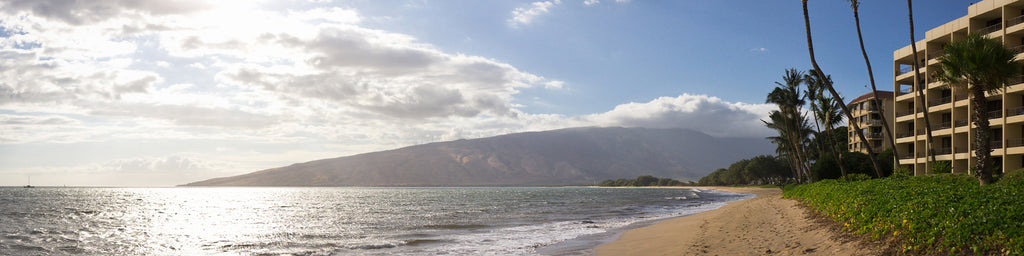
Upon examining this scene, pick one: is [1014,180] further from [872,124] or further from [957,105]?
[872,124]

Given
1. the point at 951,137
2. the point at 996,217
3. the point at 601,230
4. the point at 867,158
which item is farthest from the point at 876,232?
the point at 867,158

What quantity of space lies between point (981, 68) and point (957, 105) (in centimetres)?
3249

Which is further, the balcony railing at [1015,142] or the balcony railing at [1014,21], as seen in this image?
the balcony railing at [1015,142]

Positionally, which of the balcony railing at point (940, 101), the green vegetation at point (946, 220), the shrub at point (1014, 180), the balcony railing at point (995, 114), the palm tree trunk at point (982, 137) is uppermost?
the balcony railing at point (940, 101)

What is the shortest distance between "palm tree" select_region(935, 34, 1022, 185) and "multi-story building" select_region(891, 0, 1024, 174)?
47.3 feet

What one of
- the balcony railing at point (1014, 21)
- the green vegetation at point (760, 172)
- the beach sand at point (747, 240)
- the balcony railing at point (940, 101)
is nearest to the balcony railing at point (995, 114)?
the balcony railing at point (940, 101)

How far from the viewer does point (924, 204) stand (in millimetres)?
10516

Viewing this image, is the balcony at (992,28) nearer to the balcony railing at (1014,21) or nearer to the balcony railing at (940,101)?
the balcony railing at (1014,21)

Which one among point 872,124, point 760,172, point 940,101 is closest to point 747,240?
point 940,101

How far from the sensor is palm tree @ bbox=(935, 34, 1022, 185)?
20562mm

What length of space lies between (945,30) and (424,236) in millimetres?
47300

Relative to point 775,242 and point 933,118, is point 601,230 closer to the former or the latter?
point 775,242

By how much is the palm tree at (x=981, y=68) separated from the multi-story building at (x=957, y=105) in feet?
47.3

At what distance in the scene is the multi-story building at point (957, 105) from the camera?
41281 millimetres
